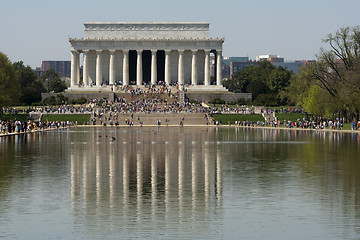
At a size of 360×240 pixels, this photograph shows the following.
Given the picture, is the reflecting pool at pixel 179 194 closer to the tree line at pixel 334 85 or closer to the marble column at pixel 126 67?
the tree line at pixel 334 85

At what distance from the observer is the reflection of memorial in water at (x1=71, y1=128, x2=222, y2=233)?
29328mm

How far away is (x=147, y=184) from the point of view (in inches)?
1528

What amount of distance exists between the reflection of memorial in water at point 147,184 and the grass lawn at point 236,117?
58353 millimetres

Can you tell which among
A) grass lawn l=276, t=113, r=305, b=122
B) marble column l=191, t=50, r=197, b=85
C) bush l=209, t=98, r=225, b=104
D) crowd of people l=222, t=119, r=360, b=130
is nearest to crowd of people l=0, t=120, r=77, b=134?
crowd of people l=222, t=119, r=360, b=130

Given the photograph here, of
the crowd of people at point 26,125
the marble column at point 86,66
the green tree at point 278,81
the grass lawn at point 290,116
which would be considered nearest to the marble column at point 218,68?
the green tree at point 278,81

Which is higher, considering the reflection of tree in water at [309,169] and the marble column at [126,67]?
the marble column at [126,67]

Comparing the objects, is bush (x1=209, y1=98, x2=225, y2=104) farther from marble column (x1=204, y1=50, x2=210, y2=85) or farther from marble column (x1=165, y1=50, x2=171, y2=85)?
marble column (x1=165, y1=50, x2=171, y2=85)

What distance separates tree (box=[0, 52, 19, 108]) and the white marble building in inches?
1582

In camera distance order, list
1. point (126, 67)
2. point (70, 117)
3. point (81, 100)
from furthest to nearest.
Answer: point (126, 67) < point (81, 100) < point (70, 117)

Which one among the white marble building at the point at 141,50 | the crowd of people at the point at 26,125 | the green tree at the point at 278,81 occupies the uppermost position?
the white marble building at the point at 141,50

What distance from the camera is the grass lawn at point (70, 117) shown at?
124250 mm

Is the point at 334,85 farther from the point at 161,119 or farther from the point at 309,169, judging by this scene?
the point at 309,169

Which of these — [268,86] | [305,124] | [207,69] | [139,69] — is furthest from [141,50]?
[305,124]

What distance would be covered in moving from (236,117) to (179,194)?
307 feet
